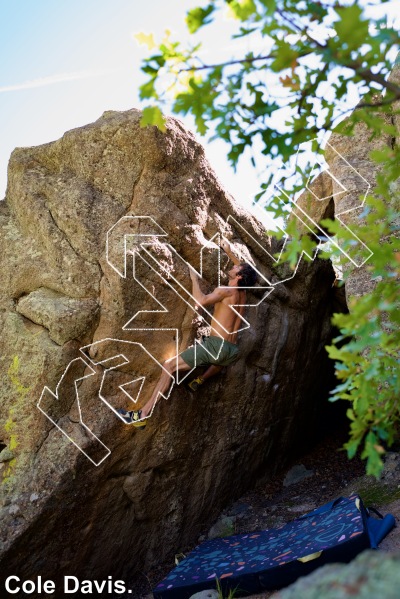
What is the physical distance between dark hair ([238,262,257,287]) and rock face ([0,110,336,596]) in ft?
1.04

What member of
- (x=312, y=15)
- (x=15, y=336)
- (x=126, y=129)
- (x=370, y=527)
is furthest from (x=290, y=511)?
(x=312, y=15)

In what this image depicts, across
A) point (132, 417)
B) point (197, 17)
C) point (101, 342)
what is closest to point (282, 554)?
point (132, 417)

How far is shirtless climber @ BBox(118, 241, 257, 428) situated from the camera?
717 centimetres

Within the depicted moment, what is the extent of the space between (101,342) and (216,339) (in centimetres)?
137

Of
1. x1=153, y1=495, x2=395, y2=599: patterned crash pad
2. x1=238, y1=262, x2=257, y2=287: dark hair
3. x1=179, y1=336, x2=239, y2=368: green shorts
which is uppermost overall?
x1=238, y1=262, x2=257, y2=287: dark hair

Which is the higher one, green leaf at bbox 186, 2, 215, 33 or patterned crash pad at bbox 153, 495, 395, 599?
green leaf at bbox 186, 2, 215, 33

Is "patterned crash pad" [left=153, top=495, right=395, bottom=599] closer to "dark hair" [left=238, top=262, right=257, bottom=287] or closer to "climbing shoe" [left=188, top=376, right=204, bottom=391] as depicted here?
"climbing shoe" [left=188, top=376, right=204, bottom=391]

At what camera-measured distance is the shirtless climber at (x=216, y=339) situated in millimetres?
7168

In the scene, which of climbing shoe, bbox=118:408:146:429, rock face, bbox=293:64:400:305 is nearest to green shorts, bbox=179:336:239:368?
climbing shoe, bbox=118:408:146:429

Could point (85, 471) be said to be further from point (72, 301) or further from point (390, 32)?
point (390, 32)

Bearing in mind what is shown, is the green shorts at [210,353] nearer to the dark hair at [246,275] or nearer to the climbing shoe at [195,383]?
the climbing shoe at [195,383]

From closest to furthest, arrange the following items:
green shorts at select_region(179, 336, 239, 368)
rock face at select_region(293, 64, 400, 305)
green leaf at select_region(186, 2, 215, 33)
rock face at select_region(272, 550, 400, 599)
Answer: rock face at select_region(272, 550, 400, 599) → green leaf at select_region(186, 2, 215, 33) → green shorts at select_region(179, 336, 239, 368) → rock face at select_region(293, 64, 400, 305)

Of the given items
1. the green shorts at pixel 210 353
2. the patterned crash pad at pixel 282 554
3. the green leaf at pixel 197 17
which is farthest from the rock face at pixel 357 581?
the green shorts at pixel 210 353

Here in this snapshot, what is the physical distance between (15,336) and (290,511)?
4.24m
